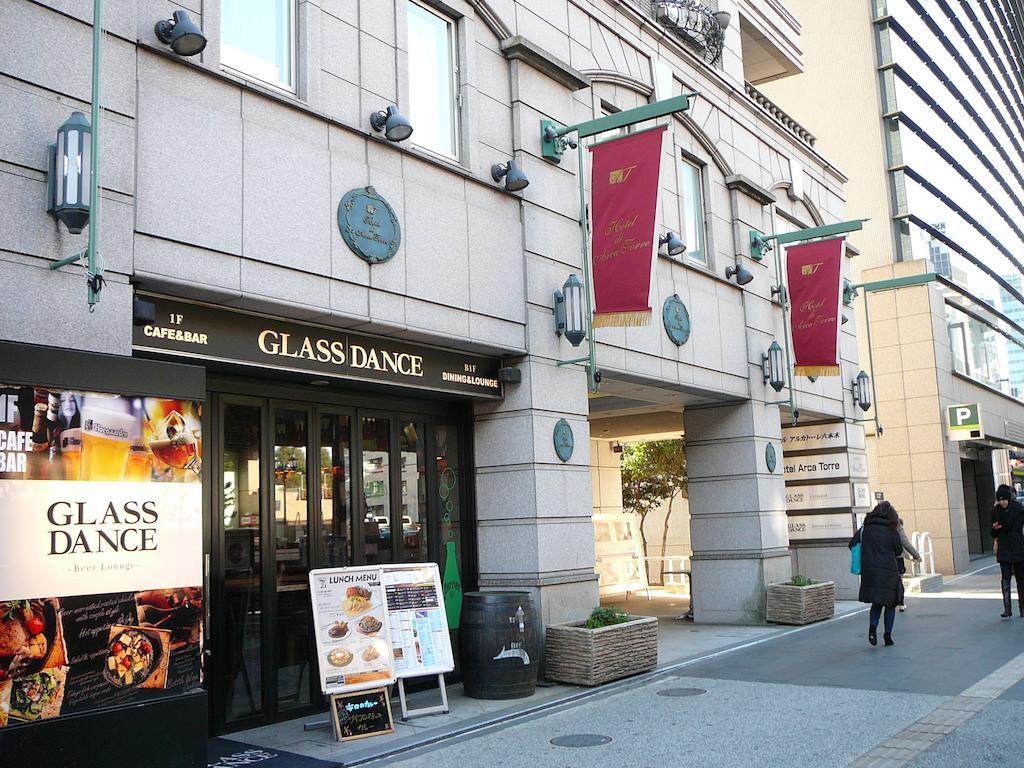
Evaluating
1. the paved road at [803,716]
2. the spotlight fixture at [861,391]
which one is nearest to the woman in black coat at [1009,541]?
the paved road at [803,716]

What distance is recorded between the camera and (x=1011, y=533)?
1405 centimetres

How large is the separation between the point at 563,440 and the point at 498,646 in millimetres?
2518

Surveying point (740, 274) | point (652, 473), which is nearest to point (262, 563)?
point (740, 274)

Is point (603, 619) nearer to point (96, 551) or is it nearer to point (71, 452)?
point (96, 551)

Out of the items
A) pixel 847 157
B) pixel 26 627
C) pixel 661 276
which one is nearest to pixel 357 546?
pixel 26 627

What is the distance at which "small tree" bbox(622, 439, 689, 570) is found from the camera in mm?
22141

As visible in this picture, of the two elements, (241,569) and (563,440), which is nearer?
(241,569)

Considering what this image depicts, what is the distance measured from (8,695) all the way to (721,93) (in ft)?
45.4

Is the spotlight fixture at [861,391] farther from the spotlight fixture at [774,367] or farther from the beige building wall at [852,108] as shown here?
the beige building wall at [852,108]

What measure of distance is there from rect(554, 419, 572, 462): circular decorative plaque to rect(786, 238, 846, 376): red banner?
663 centimetres

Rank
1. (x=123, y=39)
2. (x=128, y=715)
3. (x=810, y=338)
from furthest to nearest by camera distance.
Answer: (x=810, y=338)
(x=123, y=39)
(x=128, y=715)

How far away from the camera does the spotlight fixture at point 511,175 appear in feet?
34.3

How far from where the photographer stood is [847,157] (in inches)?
1117

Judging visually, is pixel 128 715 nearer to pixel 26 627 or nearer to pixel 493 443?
pixel 26 627
